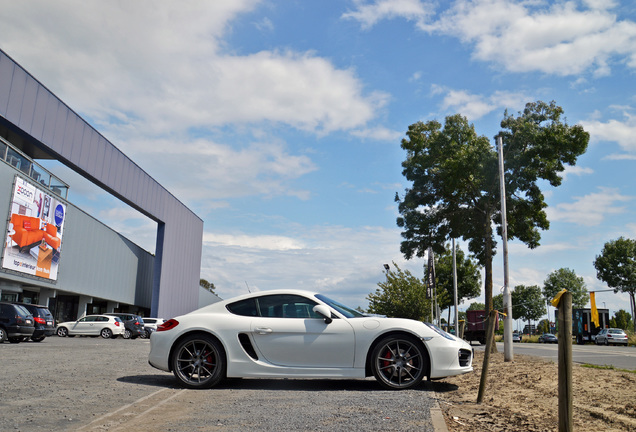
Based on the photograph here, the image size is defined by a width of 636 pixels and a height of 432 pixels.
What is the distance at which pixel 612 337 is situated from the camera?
3850 cm

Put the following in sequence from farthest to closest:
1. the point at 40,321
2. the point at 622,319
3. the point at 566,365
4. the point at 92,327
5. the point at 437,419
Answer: the point at 622,319
the point at 92,327
the point at 40,321
the point at 437,419
the point at 566,365

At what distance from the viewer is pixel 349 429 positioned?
4.54 meters

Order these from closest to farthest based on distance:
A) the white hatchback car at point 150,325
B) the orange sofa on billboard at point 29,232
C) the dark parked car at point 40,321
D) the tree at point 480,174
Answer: the tree at point 480,174 → the dark parked car at point 40,321 → the orange sofa on billboard at point 29,232 → the white hatchback car at point 150,325

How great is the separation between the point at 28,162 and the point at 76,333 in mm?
10280

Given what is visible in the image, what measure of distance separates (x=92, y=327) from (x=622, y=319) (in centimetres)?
4870

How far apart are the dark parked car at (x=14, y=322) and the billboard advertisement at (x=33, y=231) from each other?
6.62 m

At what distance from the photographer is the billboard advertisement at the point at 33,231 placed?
2578 cm

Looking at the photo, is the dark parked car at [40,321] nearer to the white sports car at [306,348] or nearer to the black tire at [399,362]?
the white sports car at [306,348]

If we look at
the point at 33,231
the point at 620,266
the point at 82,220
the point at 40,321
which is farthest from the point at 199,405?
the point at 620,266

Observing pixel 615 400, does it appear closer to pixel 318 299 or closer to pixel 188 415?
pixel 318 299

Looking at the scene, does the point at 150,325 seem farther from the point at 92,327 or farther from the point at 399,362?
the point at 399,362

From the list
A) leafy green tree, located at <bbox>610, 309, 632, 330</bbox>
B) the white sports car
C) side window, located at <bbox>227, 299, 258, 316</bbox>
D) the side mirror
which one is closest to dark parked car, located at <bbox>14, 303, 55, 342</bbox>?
the white sports car

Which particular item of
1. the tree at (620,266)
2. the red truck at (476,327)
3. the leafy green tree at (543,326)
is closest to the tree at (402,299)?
the red truck at (476,327)

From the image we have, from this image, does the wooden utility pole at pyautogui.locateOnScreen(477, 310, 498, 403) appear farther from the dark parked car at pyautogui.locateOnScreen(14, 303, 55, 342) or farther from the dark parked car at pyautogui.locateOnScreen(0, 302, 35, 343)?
the dark parked car at pyautogui.locateOnScreen(14, 303, 55, 342)
